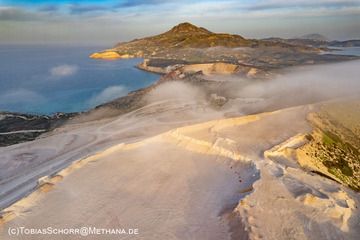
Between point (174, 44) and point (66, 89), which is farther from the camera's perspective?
point (174, 44)

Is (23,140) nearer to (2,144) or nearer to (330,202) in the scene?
(2,144)

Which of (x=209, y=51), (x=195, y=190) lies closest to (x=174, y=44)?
(x=209, y=51)

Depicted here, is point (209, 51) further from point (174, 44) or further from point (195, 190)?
point (195, 190)

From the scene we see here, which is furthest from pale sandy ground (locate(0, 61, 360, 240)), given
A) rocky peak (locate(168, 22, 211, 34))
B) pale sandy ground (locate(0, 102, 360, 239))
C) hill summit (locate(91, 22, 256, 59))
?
rocky peak (locate(168, 22, 211, 34))

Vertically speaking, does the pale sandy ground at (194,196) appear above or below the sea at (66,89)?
above

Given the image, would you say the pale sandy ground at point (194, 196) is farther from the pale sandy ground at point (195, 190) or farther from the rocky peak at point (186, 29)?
the rocky peak at point (186, 29)

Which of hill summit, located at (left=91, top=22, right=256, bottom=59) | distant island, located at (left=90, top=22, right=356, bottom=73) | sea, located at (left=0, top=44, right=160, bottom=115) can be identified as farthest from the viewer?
hill summit, located at (left=91, top=22, right=256, bottom=59)

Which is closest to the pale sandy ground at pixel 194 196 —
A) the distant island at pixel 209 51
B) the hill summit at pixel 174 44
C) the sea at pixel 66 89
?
the sea at pixel 66 89

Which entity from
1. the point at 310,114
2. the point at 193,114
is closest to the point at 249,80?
the point at 193,114

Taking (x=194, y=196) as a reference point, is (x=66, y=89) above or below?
below

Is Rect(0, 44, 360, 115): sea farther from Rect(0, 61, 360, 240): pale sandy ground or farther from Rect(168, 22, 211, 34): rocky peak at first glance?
Rect(168, 22, 211, 34): rocky peak
